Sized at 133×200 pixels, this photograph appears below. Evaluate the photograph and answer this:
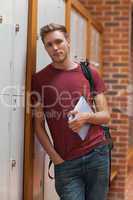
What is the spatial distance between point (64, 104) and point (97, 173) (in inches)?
16.4

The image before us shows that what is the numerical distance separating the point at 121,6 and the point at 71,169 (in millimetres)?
2991

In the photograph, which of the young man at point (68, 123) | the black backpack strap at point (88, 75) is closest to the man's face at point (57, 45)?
the young man at point (68, 123)

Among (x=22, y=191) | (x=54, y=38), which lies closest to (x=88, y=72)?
(x=54, y=38)

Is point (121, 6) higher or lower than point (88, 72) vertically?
higher

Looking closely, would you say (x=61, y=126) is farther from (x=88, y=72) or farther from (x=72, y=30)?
(x=72, y=30)

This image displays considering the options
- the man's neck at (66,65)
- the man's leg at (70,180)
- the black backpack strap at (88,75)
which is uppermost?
the man's neck at (66,65)

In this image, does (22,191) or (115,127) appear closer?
(22,191)

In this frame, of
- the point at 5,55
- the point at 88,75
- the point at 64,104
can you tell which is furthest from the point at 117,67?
the point at 5,55

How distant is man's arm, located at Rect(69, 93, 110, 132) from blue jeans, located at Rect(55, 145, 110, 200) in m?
0.15

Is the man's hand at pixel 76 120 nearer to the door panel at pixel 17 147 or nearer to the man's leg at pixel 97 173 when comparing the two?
the man's leg at pixel 97 173

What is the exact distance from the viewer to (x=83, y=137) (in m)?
2.27

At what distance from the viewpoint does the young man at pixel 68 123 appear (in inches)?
88.5

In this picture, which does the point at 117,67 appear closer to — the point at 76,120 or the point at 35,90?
the point at 35,90

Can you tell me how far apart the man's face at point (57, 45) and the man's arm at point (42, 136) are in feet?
0.99
